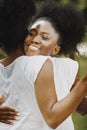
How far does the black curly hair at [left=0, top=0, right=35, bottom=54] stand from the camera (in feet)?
5.80

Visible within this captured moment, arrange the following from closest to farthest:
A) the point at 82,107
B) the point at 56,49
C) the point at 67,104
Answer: the point at 67,104 → the point at 56,49 → the point at 82,107

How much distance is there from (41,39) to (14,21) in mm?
121

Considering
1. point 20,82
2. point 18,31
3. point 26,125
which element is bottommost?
point 26,125

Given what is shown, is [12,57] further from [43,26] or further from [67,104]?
[67,104]

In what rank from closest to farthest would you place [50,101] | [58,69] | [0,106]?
[50,101], [0,106], [58,69]

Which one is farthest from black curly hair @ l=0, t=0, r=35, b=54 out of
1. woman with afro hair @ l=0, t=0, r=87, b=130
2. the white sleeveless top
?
the white sleeveless top

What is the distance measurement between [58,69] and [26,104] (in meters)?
0.25

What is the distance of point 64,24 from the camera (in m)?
1.91

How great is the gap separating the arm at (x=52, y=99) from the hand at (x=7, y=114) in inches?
4.0

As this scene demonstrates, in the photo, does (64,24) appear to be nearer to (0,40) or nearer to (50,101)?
(0,40)

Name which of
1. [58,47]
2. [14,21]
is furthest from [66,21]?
[14,21]

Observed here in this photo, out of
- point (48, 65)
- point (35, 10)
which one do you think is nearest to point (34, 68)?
point (48, 65)

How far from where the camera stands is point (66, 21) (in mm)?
1914

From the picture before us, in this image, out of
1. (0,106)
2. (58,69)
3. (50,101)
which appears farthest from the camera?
(58,69)
